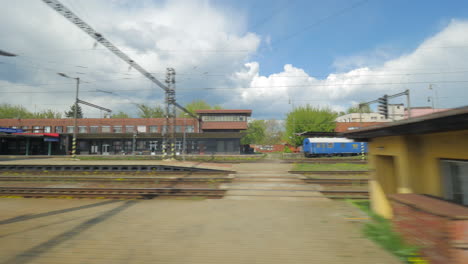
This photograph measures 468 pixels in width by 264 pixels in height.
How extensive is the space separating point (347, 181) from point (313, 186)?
→ 6.89 ft

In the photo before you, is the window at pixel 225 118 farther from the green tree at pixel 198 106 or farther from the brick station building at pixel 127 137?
the green tree at pixel 198 106

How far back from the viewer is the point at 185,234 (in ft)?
18.5

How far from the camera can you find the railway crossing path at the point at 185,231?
14.8 ft

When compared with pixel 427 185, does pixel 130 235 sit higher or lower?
lower

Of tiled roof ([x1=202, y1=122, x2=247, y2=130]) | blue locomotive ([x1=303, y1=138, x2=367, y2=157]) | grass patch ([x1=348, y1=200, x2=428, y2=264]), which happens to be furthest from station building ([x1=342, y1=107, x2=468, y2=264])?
tiled roof ([x1=202, y1=122, x2=247, y2=130])

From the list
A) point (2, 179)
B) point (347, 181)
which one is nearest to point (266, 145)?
point (347, 181)

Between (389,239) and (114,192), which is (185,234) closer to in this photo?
(389,239)

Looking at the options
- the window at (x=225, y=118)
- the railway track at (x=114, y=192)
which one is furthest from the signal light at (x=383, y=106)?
the window at (x=225, y=118)

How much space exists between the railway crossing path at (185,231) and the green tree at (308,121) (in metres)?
35.5

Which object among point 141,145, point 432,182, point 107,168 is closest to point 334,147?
point 432,182

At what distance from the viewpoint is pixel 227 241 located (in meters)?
5.22

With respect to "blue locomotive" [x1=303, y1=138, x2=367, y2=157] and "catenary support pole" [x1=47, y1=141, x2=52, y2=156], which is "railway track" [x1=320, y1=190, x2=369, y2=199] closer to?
"blue locomotive" [x1=303, y1=138, x2=367, y2=157]

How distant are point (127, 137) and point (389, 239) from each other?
42721 mm

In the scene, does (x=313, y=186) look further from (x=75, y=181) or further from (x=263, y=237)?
(x=75, y=181)
